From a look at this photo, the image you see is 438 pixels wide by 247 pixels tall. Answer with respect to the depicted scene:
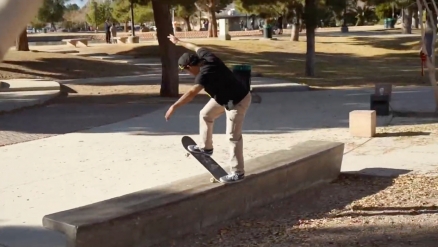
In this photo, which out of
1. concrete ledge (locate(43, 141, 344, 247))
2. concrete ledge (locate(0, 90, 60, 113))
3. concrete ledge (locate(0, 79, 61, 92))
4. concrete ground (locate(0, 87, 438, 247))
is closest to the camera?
concrete ledge (locate(43, 141, 344, 247))

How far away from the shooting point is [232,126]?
23.4 ft

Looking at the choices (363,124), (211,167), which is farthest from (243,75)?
(363,124)

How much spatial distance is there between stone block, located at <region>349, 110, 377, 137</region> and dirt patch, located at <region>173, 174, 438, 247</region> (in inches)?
137

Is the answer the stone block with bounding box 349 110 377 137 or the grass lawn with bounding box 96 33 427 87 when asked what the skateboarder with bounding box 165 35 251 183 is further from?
the grass lawn with bounding box 96 33 427 87

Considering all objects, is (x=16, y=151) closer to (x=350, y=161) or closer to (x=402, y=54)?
(x=350, y=161)

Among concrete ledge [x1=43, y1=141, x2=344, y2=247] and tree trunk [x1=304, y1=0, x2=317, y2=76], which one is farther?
tree trunk [x1=304, y1=0, x2=317, y2=76]

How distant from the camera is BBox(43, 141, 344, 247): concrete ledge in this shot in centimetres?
564

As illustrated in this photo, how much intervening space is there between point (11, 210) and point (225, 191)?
2460 mm

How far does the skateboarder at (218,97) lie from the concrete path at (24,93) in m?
10.9

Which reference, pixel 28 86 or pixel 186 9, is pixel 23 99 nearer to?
pixel 28 86

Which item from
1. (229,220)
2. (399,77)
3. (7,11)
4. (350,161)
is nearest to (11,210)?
(229,220)

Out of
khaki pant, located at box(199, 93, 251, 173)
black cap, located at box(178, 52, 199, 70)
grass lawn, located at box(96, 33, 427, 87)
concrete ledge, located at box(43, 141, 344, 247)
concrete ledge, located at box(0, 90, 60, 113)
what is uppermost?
black cap, located at box(178, 52, 199, 70)

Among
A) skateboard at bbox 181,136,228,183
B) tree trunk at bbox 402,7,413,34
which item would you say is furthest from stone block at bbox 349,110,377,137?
A: tree trunk at bbox 402,7,413,34

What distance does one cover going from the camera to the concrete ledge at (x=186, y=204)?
5.64m
